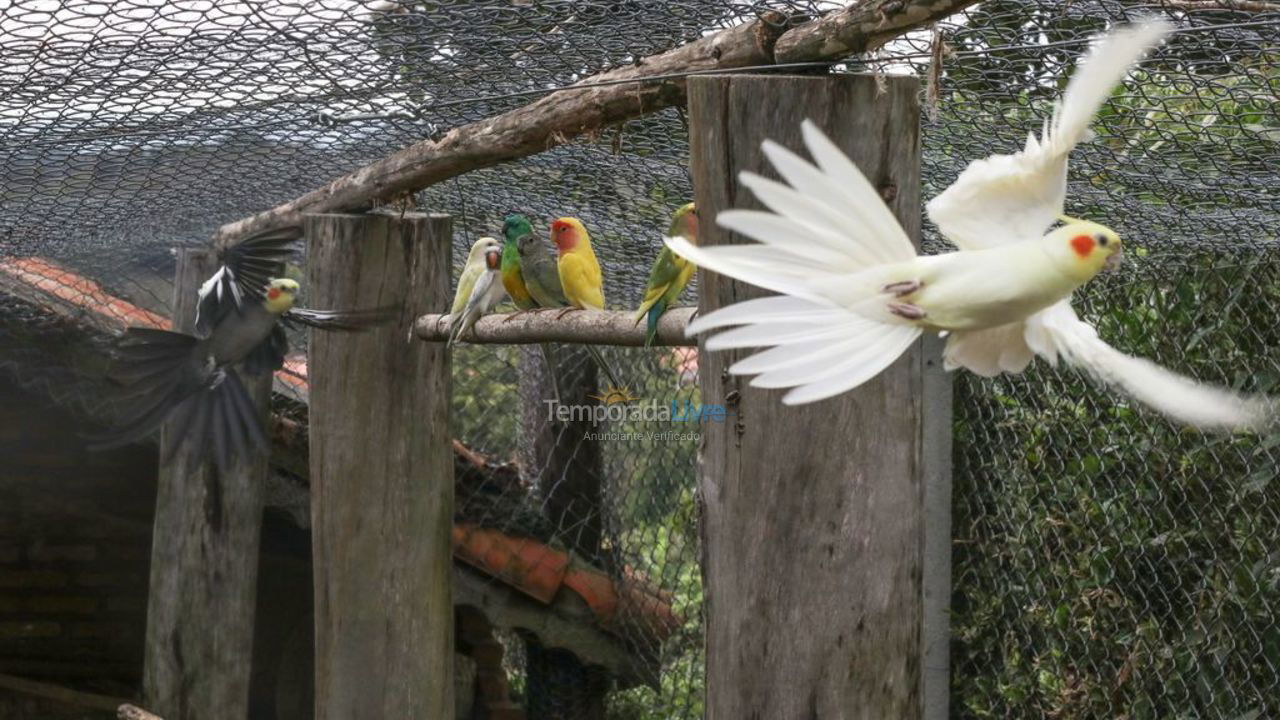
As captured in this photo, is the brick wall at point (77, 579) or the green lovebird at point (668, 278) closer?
the green lovebird at point (668, 278)

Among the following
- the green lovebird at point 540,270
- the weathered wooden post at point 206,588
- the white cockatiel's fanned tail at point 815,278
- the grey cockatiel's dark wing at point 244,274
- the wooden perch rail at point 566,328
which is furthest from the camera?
the weathered wooden post at point 206,588

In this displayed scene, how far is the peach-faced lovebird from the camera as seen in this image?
3012mm

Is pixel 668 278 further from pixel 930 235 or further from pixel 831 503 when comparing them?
pixel 930 235

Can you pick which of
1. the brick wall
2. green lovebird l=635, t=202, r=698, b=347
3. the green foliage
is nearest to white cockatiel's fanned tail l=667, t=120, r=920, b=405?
green lovebird l=635, t=202, r=698, b=347

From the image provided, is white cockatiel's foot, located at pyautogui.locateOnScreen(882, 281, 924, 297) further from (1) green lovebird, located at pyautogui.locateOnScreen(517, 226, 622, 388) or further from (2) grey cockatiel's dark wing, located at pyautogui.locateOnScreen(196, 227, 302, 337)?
(2) grey cockatiel's dark wing, located at pyautogui.locateOnScreen(196, 227, 302, 337)

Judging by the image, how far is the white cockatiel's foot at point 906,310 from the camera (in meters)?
0.94

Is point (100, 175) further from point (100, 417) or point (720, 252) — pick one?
point (720, 252)

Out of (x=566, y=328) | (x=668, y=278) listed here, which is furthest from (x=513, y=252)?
(x=668, y=278)

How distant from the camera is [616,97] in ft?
6.82

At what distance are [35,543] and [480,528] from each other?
232cm

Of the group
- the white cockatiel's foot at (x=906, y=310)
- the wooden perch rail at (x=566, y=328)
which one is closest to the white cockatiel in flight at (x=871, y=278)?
the white cockatiel's foot at (x=906, y=310)

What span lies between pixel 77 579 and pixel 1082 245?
5573 mm

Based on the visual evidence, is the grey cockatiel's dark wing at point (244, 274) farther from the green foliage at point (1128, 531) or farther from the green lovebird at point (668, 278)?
the green foliage at point (1128, 531)

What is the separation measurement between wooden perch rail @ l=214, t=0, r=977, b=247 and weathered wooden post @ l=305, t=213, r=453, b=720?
6.4 inches
